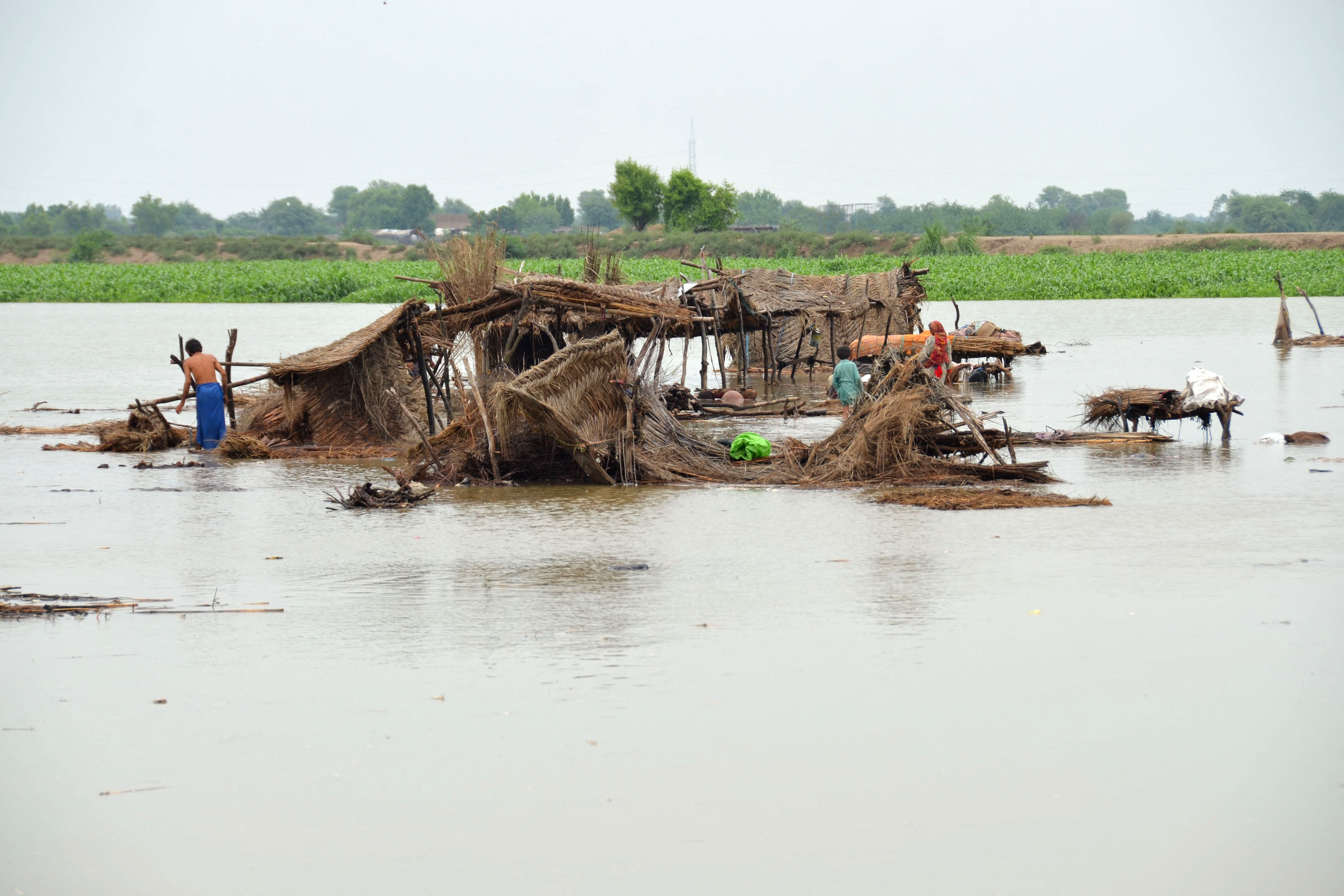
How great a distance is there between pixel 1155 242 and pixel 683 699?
78512 mm

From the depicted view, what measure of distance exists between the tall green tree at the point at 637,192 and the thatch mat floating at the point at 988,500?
81591 millimetres

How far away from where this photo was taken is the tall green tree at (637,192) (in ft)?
296

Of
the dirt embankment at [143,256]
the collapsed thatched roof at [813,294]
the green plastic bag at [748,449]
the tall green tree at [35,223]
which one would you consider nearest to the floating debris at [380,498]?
the green plastic bag at [748,449]

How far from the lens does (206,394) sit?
48.1ft

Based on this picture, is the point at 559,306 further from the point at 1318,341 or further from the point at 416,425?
the point at 1318,341

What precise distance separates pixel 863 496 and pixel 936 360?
5229 mm

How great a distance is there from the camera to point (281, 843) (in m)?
4.45

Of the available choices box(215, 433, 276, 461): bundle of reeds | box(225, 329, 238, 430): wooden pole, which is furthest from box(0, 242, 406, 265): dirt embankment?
box(215, 433, 276, 461): bundle of reeds

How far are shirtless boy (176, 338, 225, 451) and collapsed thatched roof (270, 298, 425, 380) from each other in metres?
0.74

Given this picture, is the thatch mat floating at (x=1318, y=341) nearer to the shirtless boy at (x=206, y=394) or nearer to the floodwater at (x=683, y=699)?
the floodwater at (x=683, y=699)

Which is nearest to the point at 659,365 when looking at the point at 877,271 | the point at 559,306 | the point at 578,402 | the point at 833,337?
the point at 559,306

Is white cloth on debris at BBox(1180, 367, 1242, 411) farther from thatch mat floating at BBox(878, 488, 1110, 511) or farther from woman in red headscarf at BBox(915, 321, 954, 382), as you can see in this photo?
thatch mat floating at BBox(878, 488, 1110, 511)

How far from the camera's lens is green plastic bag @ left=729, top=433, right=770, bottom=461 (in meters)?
12.9

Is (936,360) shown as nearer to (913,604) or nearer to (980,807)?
(913,604)
